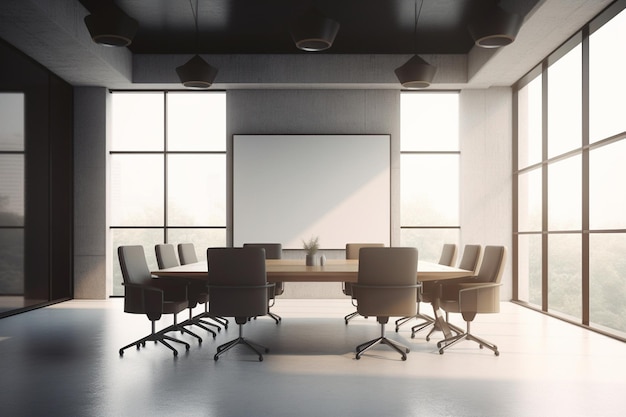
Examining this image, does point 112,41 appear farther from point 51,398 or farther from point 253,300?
point 51,398

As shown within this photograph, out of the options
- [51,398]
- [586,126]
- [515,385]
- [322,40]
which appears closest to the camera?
[51,398]

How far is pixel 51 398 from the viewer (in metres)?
3.64

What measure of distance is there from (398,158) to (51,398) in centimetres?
695

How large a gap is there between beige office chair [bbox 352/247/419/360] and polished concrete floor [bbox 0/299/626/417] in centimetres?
47

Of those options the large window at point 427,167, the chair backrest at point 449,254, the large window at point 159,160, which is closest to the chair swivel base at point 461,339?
the chair backrest at point 449,254

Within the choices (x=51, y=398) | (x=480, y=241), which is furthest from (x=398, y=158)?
(x=51, y=398)

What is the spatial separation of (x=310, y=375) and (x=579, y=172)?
542cm

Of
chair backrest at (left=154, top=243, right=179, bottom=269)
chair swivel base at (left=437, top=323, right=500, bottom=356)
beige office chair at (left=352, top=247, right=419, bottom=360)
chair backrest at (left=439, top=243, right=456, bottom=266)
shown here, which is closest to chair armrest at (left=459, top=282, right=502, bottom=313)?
chair swivel base at (left=437, top=323, right=500, bottom=356)

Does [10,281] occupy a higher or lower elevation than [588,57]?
lower

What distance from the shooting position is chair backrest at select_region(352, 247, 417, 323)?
15.5 feet

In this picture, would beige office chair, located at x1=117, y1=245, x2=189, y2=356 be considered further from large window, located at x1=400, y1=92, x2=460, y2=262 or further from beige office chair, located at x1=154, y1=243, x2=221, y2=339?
large window, located at x1=400, y1=92, x2=460, y2=262

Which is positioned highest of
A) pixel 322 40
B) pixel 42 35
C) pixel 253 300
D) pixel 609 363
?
pixel 42 35

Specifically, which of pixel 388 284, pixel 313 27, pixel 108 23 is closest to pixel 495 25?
pixel 313 27

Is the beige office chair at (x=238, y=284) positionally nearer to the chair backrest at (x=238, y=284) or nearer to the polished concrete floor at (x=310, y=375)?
the chair backrest at (x=238, y=284)
